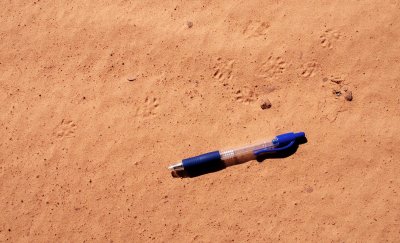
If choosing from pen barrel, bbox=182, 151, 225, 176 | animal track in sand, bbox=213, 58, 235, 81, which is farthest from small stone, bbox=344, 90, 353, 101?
pen barrel, bbox=182, 151, 225, 176

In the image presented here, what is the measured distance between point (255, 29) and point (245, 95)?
628 millimetres

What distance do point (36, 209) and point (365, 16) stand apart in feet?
11.1

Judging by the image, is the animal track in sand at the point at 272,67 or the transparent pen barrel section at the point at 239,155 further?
the animal track in sand at the point at 272,67

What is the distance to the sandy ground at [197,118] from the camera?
3.26 m

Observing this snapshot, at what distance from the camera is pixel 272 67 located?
11.5ft

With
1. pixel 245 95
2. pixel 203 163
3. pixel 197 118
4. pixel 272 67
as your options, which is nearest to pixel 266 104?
pixel 245 95

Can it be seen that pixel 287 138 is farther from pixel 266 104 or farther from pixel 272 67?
pixel 272 67

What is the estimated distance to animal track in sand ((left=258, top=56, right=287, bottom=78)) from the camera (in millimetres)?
3480

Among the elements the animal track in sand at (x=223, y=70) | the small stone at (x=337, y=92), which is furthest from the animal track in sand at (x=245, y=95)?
the small stone at (x=337, y=92)

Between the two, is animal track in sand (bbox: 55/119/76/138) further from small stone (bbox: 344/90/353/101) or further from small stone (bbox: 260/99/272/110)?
small stone (bbox: 344/90/353/101)

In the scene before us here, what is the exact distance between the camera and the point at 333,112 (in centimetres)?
336

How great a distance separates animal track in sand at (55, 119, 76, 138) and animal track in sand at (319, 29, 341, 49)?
2.37m

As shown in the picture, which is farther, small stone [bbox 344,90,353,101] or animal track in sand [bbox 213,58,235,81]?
animal track in sand [bbox 213,58,235,81]

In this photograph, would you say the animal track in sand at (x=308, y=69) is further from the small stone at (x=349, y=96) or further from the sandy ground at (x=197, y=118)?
the small stone at (x=349, y=96)
